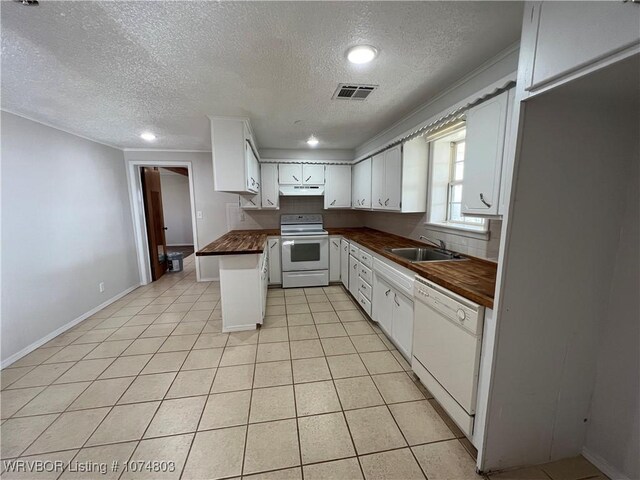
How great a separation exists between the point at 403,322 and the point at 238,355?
155 centimetres

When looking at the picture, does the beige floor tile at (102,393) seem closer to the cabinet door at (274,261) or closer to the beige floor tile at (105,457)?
the beige floor tile at (105,457)

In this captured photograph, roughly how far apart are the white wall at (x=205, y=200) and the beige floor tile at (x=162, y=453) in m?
3.35

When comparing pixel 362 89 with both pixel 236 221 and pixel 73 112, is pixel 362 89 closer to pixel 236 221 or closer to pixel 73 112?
pixel 73 112

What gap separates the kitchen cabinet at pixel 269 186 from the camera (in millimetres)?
4098

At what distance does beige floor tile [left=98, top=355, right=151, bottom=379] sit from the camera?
2.08 metres

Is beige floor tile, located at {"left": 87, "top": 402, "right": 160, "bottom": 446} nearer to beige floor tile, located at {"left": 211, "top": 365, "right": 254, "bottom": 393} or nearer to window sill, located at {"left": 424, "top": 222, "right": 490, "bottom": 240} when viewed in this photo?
beige floor tile, located at {"left": 211, "top": 365, "right": 254, "bottom": 393}

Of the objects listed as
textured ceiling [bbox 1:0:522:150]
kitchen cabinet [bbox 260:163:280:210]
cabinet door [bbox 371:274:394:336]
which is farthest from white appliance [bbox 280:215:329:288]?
textured ceiling [bbox 1:0:522:150]

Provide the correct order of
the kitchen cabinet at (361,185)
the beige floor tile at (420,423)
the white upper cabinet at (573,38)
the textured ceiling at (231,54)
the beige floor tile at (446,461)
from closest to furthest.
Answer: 1. the white upper cabinet at (573,38)
2. the textured ceiling at (231,54)
3. the beige floor tile at (446,461)
4. the beige floor tile at (420,423)
5. the kitchen cabinet at (361,185)

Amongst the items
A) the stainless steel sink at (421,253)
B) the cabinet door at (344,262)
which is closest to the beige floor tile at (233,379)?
the stainless steel sink at (421,253)

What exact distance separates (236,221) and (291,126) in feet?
7.15

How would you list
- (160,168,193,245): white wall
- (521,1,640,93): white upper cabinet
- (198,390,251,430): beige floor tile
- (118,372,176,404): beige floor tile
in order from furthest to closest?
(160,168,193,245): white wall
(118,372,176,404): beige floor tile
(198,390,251,430): beige floor tile
(521,1,640,93): white upper cabinet

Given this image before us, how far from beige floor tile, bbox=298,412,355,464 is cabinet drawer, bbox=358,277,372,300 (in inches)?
55.1

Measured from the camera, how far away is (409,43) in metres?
1.43

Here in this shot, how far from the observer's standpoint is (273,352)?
93.4 inches
